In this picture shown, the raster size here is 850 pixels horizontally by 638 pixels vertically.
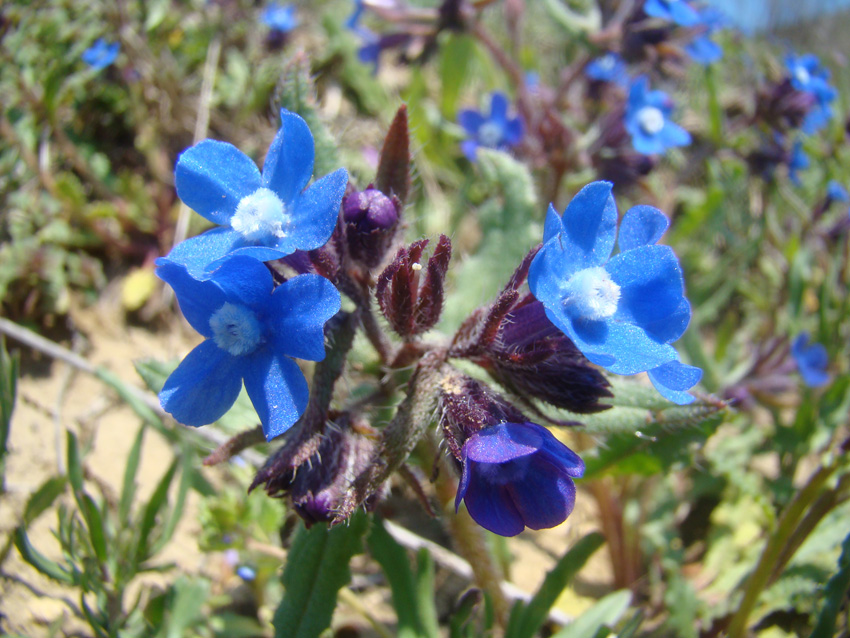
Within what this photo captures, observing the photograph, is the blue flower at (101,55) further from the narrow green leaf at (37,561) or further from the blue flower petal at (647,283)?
the blue flower petal at (647,283)

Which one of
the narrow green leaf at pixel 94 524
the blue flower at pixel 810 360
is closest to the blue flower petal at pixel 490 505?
the narrow green leaf at pixel 94 524

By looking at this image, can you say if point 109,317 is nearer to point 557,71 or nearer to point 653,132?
point 653,132

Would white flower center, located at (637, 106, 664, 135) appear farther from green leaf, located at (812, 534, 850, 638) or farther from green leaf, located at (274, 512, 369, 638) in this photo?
green leaf, located at (274, 512, 369, 638)

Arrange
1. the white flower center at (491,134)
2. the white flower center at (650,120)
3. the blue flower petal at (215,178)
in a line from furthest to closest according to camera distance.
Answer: the white flower center at (491,134) < the white flower center at (650,120) < the blue flower petal at (215,178)

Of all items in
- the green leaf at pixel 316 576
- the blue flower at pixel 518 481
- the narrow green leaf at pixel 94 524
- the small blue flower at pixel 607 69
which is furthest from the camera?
the small blue flower at pixel 607 69

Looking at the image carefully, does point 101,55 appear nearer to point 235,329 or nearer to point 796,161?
point 235,329

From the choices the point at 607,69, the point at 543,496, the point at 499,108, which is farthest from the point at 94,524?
the point at 607,69

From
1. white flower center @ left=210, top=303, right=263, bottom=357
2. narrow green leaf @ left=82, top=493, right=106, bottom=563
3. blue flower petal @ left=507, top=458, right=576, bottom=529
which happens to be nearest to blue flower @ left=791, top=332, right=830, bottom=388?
blue flower petal @ left=507, top=458, right=576, bottom=529
